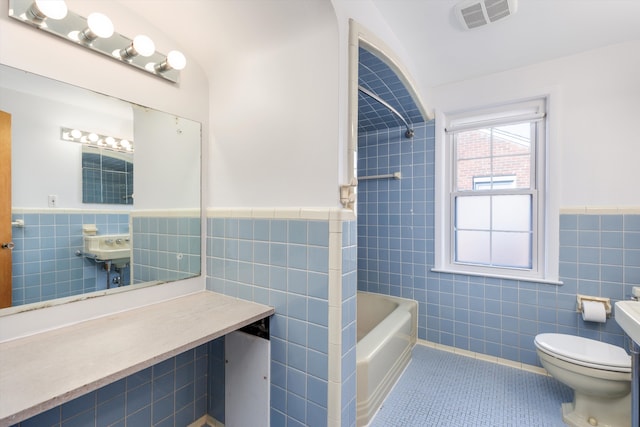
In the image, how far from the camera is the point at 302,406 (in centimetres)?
122

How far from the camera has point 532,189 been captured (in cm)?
206

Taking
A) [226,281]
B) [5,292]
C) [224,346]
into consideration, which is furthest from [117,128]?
[224,346]

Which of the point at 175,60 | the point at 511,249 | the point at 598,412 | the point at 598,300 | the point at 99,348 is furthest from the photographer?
the point at 511,249

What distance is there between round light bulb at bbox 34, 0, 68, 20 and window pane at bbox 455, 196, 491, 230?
257 centimetres

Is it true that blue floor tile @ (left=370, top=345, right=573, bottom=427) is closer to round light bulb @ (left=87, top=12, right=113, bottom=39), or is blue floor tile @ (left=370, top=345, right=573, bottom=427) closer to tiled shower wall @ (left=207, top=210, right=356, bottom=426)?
tiled shower wall @ (left=207, top=210, right=356, bottom=426)

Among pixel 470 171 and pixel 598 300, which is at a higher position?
pixel 470 171

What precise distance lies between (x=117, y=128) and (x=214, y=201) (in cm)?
56

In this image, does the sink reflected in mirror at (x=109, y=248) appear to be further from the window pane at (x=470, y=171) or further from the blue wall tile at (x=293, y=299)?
the window pane at (x=470, y=171)

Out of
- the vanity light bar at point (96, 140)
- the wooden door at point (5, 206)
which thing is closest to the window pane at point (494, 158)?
the vanity light bar at point (96, 140)

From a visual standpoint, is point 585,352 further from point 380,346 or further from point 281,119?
point 281,119

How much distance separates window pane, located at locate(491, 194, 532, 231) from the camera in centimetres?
211

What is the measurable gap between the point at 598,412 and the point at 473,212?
1.37 meters

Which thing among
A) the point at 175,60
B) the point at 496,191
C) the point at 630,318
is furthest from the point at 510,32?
the point at 175,60

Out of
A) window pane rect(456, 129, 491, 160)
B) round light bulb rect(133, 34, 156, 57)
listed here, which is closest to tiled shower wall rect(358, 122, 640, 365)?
window pane rect(456, 129, 491, 160)
